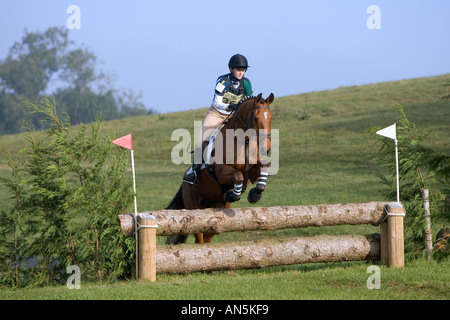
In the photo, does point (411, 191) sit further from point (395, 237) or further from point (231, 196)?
point (231, 196)

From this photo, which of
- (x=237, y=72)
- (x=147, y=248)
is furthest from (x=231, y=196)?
(x=237, y=72)

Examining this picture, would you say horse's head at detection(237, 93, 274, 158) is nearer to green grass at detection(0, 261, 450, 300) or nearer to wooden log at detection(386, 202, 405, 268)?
green grass at detection(0, 261, 450, 300)

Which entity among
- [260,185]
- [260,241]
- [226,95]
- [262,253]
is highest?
[226,95]

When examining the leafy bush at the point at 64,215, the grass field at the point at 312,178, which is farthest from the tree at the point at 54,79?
the leafy bush at the point at 64,215

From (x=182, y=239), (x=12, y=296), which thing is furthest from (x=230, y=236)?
(x=12, y=296)

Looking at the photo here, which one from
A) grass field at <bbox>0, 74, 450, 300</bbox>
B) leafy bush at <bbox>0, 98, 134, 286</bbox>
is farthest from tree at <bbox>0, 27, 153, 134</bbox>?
leafy bush at <bbox>0, 98, 134, 286</bbox>

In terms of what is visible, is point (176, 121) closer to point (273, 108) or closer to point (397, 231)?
point (273, 108)

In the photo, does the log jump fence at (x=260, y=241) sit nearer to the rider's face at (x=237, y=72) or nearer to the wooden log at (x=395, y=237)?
the wooden log at (x=395, y=237)

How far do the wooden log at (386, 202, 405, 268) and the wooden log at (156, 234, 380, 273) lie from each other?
0.99ft

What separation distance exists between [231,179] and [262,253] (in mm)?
1145

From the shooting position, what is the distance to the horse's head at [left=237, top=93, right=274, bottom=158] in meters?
8.27

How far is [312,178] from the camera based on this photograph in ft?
72.7

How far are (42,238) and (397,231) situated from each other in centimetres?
516
